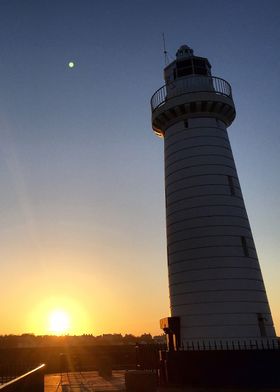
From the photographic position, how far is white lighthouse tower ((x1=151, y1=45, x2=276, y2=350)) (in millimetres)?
17047

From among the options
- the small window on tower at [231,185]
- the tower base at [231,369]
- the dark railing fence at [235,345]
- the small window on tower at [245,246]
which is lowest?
the tower base at [231,369]

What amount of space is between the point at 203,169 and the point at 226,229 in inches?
131

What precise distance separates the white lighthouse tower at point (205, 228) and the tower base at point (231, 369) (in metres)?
0.59

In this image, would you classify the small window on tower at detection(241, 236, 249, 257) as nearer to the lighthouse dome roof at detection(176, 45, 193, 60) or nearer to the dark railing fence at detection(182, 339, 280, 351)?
the dark railing fence at detection(182, 339, 280, 351)

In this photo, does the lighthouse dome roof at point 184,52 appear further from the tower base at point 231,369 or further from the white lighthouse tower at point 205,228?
the tower base at point 231,369

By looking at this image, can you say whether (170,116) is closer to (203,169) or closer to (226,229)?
(203,169)

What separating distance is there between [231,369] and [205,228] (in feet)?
20.3

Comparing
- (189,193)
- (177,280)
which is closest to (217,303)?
(177,280)

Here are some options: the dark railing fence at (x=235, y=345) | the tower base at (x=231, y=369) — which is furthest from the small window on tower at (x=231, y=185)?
the tower base at (x=231, y=369)

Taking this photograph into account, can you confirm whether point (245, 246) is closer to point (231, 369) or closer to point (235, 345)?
point (235, 345)

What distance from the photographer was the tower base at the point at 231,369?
15.6 meters

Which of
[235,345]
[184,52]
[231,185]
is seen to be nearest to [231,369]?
[235,345]

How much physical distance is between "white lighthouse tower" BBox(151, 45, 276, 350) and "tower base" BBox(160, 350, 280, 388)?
591mm

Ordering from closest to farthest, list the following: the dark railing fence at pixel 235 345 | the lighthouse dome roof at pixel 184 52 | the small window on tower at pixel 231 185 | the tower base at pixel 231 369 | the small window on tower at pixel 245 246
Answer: the tower base at pixel 231 369
the dark railing fence at pixel 235 345
the small window on tower at pixel 245 246
the small window on tower at pixel 231 185
the lighthouse dome roof at pixel 184 52
